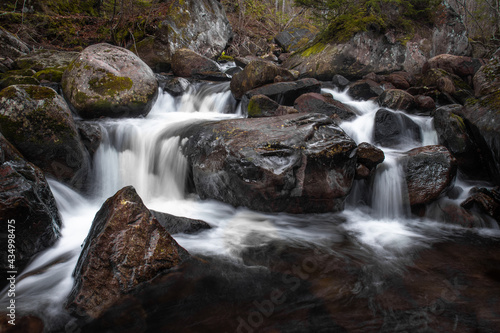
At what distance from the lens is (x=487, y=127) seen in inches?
188

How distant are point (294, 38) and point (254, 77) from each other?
47.2ft

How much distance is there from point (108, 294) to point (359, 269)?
2691mm

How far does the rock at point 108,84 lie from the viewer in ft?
20.3

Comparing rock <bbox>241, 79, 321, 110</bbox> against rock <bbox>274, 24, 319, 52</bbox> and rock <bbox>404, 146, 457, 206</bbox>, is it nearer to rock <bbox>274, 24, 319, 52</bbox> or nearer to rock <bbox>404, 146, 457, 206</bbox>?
rock <bbox>404, 146, 457, 206</bbox>

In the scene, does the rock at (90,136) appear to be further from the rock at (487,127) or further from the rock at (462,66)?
the rock at (462,66)

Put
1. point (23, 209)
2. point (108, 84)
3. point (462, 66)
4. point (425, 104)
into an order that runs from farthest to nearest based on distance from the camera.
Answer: point (462, 66), point (425, 104), point (108, 84), point (23, 209)

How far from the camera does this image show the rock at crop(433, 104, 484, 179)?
537 cm

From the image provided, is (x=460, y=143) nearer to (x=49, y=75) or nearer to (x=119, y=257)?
(x=119, y=257)

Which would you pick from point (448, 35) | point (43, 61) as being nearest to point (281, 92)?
point (43, 61)

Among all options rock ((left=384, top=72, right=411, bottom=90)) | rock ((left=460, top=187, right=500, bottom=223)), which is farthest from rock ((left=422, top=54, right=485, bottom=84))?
rock ((left=460, top=187, right=500, bottom=223))

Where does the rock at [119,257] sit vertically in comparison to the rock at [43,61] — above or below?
below

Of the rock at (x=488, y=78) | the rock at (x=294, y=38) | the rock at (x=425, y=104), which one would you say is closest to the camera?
the rock at (x=488, y=78)

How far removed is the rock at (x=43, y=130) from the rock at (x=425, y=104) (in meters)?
8.06

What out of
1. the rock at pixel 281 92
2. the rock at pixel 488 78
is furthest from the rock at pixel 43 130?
the rock at pixel 488 78
